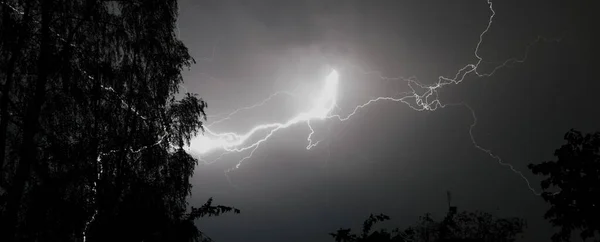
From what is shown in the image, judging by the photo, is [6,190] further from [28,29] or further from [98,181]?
[28,29]

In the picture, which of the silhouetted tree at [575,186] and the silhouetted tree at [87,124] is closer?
the silhouetted tree at [87,124]

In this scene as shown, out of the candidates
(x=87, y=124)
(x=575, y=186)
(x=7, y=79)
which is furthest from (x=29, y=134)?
(x=575, y=186)

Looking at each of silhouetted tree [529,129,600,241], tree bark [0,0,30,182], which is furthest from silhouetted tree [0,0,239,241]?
silhouetted tree [529,129,600,241]

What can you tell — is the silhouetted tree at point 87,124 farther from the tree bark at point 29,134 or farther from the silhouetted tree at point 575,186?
the silhouetted tree at point 575,186

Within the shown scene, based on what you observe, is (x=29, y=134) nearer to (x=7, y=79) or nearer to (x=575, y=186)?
(x=7, y=79)

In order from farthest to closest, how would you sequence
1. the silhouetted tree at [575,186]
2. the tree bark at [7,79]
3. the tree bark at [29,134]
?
the silhouetted tree at [575,186] → the tree bark at [29,134] → the tree bark at [7,79]

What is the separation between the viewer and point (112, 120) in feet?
25.6

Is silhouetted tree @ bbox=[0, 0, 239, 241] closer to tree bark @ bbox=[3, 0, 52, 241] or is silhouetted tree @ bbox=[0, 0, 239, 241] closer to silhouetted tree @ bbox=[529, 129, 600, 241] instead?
tree bark @ bbox=[3, 0, 52, 241]

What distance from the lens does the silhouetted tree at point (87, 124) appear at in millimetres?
5750

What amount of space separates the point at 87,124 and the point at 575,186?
443 inches

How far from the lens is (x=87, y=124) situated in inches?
279

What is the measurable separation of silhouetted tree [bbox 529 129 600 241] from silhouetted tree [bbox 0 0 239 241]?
8516mm

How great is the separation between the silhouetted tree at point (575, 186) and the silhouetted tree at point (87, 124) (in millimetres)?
8516

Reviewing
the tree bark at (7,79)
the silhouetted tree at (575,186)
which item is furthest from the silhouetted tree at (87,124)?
the silhouetted tree at (575,186)
